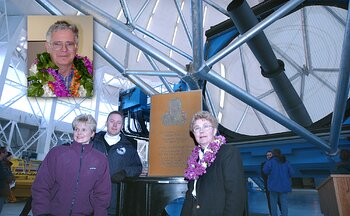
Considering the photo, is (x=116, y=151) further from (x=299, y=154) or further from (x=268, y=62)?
(x=299, y=154)

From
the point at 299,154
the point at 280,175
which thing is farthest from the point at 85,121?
the point at 299,154

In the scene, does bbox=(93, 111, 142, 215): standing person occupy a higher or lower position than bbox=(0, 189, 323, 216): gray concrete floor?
higher

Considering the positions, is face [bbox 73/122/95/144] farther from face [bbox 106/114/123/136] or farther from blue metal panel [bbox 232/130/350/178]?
blue metal panel [bbox 232/130/350/178]

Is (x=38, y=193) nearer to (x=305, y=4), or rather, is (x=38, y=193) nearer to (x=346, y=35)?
(x=346, y=35)

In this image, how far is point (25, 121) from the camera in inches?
1005

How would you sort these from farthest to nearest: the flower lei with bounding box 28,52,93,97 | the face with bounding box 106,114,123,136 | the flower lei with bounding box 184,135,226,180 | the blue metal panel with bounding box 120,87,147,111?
the blue metal panel with bounding box 120,87,147,111
the flower lei with bounding box 28,52,93,97
the face with bounding box 106,114,123,136
the flower lei with bounding box 184,135,226,180

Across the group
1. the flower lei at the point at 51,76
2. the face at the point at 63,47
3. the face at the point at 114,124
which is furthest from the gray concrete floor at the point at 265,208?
the face at the point at 114,124

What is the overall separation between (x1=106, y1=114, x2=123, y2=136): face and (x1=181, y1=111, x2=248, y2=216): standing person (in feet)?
3.90

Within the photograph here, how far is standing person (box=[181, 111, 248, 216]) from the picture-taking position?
74.4 inches

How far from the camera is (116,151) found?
309cm

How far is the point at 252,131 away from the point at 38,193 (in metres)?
6.35

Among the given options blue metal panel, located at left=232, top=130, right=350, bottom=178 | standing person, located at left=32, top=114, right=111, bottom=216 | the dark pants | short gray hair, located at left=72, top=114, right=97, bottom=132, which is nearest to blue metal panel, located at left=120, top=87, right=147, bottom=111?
blue metal panel, located at left=232, top=130, right=350, bottom=178

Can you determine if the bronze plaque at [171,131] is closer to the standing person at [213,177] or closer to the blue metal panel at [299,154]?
the standing person at [213,177]

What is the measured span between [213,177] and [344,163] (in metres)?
3.49
